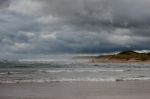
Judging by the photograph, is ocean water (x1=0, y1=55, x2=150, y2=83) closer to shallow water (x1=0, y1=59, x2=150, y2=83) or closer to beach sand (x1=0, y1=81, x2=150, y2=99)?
shallow water (x1=0, y1=59, x2=150, y2=83)

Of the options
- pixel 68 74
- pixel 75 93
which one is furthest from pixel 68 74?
pixel 75 93

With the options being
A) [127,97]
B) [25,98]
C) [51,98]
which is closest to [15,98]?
[25,98]

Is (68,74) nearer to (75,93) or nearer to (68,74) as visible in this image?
(68,74)

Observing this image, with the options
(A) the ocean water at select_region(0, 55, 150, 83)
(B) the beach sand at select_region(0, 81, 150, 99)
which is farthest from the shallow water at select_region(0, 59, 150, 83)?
(B) the beach sand at select_region(0, 81, 150, 99)

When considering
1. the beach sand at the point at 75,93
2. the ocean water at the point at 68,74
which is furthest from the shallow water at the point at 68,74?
the beach sand at the point at 75,93

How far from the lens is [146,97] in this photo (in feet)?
59.0

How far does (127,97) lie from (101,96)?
4.87 ft

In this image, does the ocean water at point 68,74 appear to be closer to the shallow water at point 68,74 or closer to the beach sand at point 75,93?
the shallow water at point 68,74

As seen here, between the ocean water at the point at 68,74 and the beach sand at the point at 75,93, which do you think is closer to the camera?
the beach sand at the point at 75,93

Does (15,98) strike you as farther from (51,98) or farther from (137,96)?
(137,96)

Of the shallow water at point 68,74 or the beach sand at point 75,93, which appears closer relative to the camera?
the beach sand at point 75,93

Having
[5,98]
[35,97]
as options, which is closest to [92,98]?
[35,97]

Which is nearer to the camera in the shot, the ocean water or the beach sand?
the beach sand

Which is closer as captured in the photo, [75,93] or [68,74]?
[75,93]
